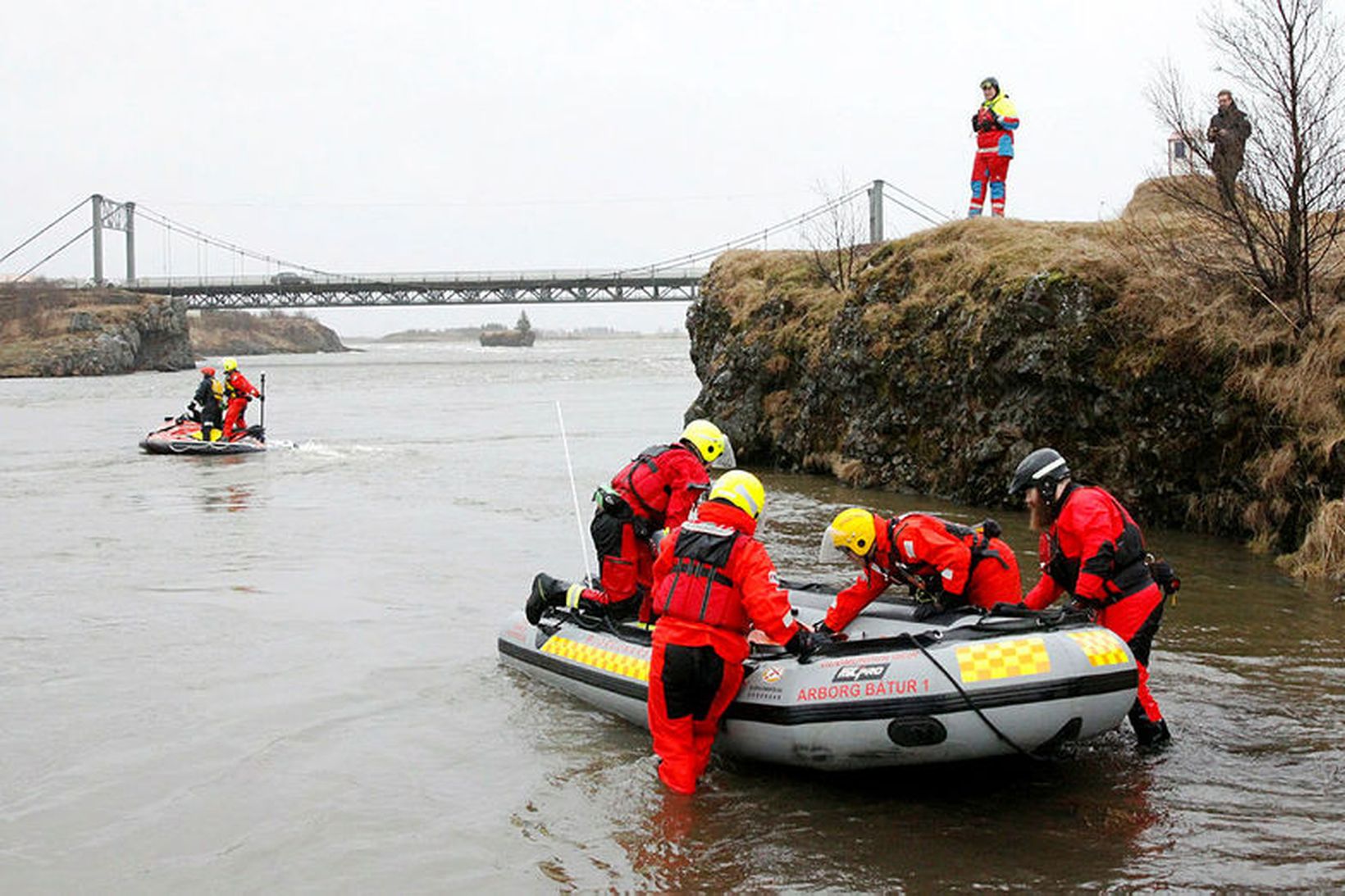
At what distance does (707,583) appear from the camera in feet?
22.2

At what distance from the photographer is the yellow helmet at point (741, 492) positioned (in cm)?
689

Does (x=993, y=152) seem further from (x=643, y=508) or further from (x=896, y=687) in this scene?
(x=896, y=687)

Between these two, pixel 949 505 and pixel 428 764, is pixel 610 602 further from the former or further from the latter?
pixel 949 505

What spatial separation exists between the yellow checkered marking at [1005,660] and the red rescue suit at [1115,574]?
808 mm

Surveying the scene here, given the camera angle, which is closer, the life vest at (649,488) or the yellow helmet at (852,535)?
the yellow helmet at (852,535)

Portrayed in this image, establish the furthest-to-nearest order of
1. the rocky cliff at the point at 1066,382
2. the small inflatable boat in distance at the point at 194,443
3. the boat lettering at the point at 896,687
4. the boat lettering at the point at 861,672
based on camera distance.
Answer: the small inflatable boat in distance at the point at 194,443 < the rocky cliff at the point at 1066,382 < the boat lettering at the point at 861,672 < the boat lettering at the point at 896,687

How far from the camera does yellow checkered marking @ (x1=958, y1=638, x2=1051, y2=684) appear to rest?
20.9ft

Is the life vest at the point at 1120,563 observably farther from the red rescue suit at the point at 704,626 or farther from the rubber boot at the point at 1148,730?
the red rescue suit at the point at 704,626

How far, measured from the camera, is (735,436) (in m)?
21.9

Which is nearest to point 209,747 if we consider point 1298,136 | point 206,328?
point 1298,136

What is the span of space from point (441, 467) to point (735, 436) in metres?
5.21

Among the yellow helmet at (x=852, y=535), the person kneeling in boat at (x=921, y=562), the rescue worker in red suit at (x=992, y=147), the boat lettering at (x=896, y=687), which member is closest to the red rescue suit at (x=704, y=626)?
the boat lettering at (x=896, y=687)

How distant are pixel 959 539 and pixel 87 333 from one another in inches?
2816

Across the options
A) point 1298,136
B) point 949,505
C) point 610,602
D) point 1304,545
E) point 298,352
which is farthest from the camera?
point 298,352
